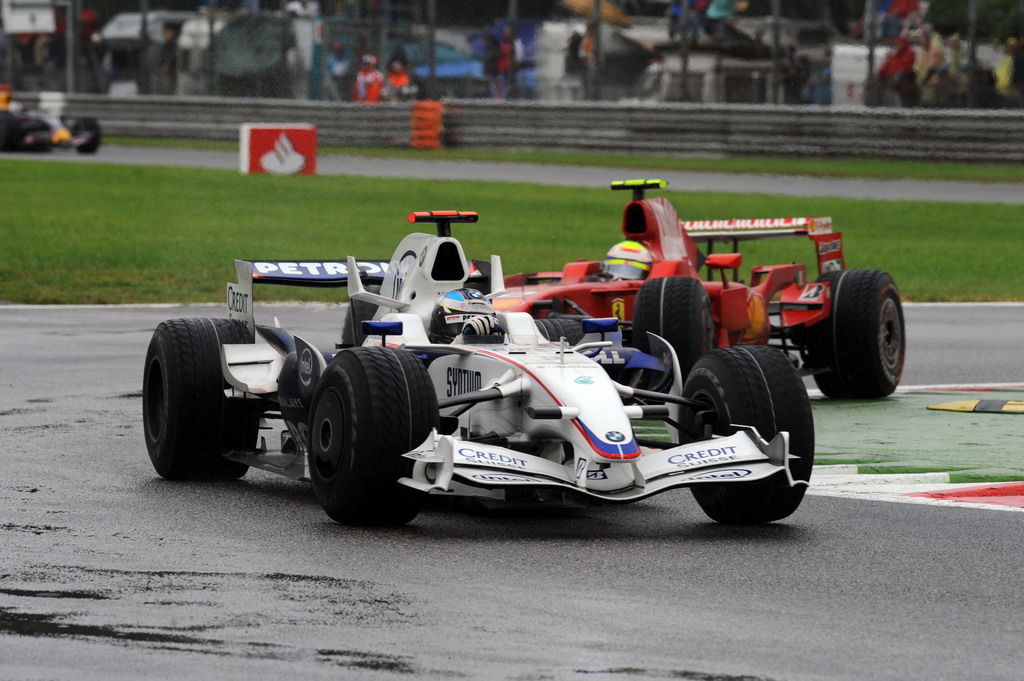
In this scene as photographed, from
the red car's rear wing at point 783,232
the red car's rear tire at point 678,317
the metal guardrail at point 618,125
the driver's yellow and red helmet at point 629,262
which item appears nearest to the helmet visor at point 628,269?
the driver's yellow and red helmet at point 629,262

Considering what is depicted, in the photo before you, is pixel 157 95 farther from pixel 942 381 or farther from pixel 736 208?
pixel 942 381

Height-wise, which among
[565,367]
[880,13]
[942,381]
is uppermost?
[880,13]

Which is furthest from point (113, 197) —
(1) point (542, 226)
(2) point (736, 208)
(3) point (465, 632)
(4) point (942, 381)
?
(3) point (465, 632)

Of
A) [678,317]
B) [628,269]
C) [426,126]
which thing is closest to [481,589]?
[678,317]

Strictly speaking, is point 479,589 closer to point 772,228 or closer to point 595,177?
point 772,228

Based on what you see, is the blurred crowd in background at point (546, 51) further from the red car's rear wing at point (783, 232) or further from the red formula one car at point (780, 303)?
the red formula one car at point (780, 303)

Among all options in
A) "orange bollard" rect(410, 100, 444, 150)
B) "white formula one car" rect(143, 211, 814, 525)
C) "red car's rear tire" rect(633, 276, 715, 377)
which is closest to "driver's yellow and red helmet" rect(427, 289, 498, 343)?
"white formula one car" rect(143, 211, 814, 525)

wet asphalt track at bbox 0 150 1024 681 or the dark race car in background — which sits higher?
the dark race car in background

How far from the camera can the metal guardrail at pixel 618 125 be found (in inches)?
1266

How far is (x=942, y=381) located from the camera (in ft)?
44.5

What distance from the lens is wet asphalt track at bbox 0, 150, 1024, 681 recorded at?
567 cm

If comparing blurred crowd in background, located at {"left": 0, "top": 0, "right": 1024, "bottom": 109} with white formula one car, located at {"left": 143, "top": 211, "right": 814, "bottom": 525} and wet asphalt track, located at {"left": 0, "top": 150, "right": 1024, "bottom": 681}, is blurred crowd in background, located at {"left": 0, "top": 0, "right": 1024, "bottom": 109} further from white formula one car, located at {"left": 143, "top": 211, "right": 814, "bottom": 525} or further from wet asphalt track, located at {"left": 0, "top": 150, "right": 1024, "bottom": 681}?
wet asphalt track, located at {"left": 0, "top": 150, "right": 1024, "bottom": 681}

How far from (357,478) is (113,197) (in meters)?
22.8

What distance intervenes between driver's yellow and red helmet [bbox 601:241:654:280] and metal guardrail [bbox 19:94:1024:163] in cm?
1975
